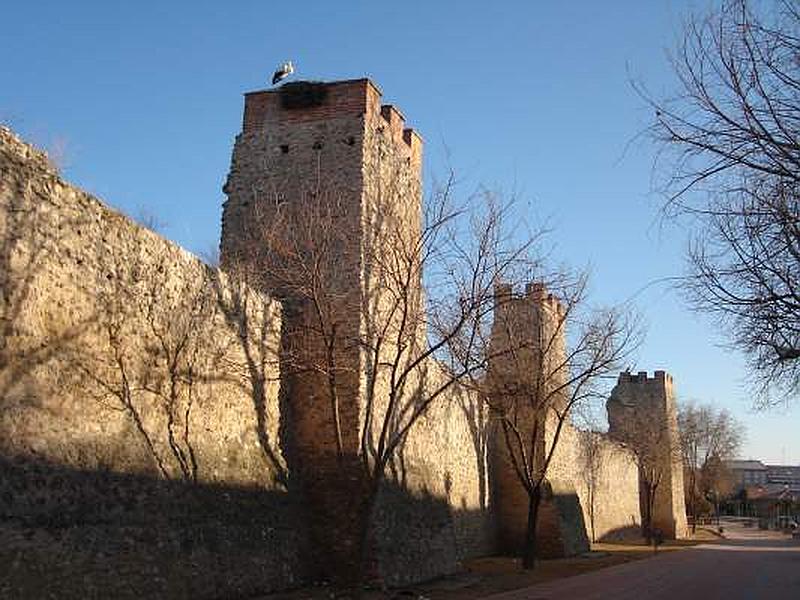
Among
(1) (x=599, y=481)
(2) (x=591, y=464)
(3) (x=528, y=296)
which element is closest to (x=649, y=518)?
(1) (x=599, y=481)

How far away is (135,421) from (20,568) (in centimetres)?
267

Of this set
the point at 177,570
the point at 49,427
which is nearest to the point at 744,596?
the point at 177,570

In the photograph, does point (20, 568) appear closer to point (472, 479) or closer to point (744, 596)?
point (744, 596)

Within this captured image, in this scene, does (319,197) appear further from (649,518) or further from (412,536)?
(649,518)

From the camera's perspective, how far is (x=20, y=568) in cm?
816

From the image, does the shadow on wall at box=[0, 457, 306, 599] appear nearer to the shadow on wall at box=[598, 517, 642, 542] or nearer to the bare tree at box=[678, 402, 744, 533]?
the shadow on wall at box=[598, 517, 642, 542]

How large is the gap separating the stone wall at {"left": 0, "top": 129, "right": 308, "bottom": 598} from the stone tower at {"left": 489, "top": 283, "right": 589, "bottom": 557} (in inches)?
408

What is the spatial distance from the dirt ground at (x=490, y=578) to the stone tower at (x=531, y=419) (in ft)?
3.42

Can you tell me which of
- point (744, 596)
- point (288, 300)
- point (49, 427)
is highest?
point (288, 300)

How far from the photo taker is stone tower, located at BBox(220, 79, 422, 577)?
14.4 m

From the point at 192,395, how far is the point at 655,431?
34.6 meters

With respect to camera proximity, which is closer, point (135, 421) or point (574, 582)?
point (135, 421)

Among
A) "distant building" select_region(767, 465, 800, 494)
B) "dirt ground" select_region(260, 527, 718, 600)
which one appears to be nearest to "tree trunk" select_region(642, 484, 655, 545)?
"dirt ground" select_region(260, 527, 718, 600)

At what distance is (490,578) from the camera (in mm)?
17812
